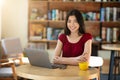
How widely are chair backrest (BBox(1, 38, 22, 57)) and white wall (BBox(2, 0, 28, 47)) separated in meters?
0.94

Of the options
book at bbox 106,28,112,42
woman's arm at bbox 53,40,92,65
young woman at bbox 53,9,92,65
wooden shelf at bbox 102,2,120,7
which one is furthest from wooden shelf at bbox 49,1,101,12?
woman's arm at bbox 53,40,92,65

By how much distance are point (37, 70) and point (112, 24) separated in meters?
3.71

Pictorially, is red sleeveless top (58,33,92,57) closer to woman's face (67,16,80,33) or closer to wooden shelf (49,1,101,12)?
woman's face (67,16,80,33)

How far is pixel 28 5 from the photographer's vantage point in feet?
18.1

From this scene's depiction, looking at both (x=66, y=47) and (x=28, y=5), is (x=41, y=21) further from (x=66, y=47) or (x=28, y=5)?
(x=66, y=47)

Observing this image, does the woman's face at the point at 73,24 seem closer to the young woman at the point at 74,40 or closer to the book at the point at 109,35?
the young woman at the point at 74,40

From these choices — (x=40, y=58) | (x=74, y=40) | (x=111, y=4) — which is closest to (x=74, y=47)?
(x=74, y=40)

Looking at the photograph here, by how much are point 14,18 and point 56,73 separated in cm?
368

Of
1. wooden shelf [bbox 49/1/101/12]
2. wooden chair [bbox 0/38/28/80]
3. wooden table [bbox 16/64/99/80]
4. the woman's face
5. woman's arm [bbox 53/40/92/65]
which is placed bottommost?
wooden chair [bbox 0/38/28/80]

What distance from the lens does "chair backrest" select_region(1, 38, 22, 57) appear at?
175 inches

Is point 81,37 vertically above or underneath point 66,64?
above

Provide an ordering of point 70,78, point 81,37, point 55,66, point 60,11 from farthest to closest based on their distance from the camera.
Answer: point 60,11
point 81,37
point 55,66
point 70,78

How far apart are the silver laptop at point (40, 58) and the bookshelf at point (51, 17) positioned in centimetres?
310

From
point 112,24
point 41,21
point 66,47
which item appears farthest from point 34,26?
point 66,47
